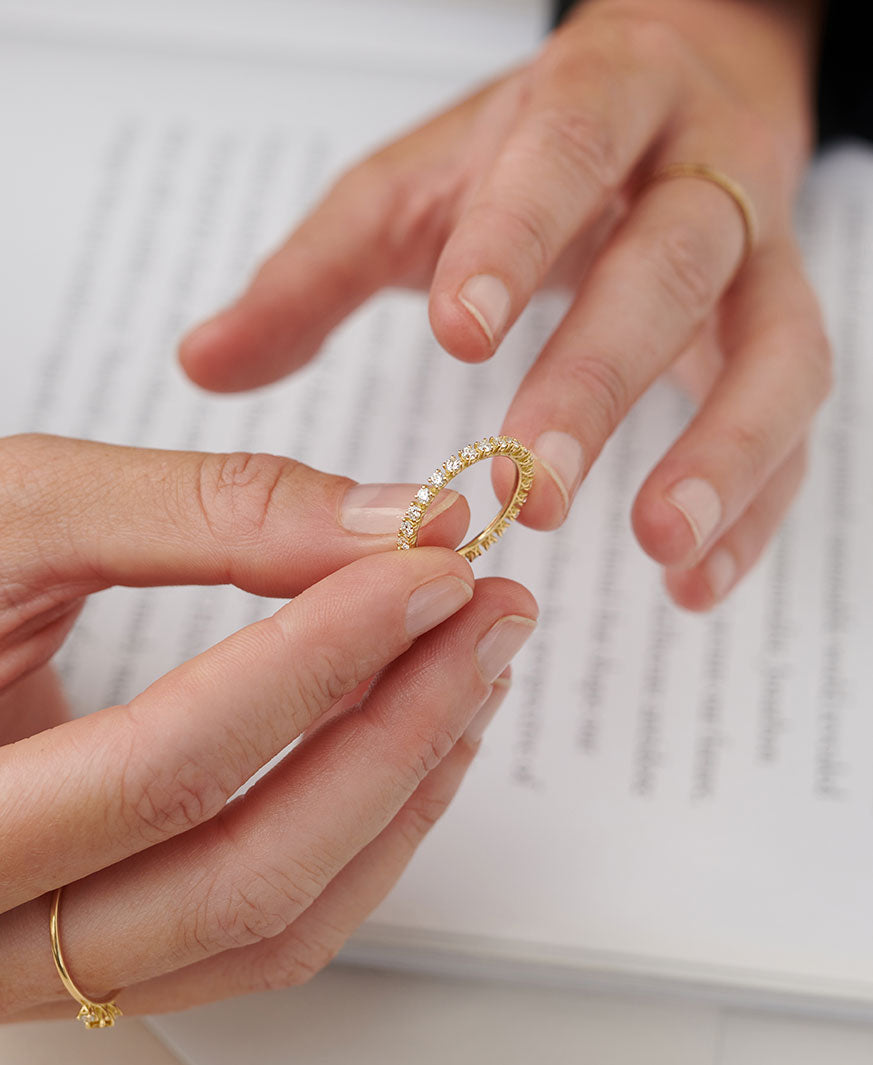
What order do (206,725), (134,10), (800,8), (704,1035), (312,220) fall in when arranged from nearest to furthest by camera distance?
(206,725), (704,1035), (312,220), (800,8), (134,10)

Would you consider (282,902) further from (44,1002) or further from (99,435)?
(99,435)

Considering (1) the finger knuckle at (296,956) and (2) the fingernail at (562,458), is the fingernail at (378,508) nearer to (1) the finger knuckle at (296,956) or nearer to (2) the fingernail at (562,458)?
(2) the fingernail at (562,458)

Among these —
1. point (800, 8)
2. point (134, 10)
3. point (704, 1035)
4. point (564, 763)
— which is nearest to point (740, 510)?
point (564, 763)

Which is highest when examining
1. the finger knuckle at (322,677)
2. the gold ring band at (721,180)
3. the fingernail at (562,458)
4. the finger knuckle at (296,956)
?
the gold ring band at (721,180)

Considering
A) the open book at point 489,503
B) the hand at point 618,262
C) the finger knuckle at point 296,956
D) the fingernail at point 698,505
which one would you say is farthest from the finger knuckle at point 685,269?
the finger knuckle at point 296,956

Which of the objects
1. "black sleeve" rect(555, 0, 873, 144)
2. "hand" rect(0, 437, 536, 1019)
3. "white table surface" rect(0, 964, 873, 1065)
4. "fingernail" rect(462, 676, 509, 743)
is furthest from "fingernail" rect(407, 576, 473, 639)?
"black sleeve" rect(555, 0, 873, 144)

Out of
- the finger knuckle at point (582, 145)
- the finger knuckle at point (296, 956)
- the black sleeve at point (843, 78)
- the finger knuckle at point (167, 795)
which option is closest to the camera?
the finger knuckle at point (167, 795)

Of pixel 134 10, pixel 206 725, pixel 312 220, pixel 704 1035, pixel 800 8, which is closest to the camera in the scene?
pixel 206 725

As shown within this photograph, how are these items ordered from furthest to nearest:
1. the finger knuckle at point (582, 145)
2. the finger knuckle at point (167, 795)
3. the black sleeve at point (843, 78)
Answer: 1. the black sleeve at point (843, 78)
2. the finger knuckle at point (582, 145)
3. the finger knuckle at point (167, 795)

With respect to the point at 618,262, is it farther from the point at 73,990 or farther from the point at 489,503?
the point at 73,990
